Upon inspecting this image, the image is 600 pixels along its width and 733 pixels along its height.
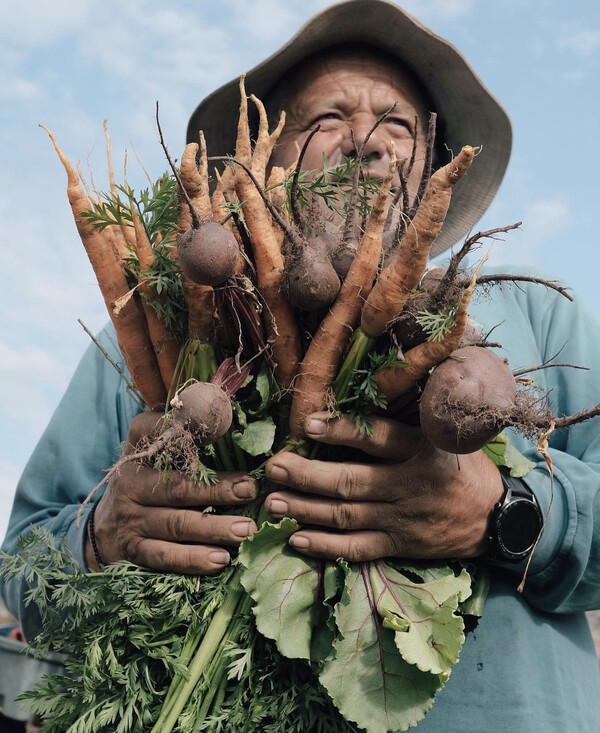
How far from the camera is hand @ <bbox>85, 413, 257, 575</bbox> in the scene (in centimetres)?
170

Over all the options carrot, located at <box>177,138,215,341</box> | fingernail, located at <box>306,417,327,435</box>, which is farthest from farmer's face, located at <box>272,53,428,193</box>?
fingernail, located at <box>306,417,327,435</box>

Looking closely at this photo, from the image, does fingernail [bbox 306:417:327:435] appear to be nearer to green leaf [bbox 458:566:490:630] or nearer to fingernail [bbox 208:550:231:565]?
fingernail [bbox 208:550:231:565]

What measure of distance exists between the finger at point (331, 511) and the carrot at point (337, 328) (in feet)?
0.55

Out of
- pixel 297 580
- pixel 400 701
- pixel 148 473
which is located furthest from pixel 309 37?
pixel 400 701

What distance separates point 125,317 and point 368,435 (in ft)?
2.15

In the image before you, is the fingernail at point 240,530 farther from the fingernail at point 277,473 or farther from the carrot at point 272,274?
Result: the carrot at point 272,274

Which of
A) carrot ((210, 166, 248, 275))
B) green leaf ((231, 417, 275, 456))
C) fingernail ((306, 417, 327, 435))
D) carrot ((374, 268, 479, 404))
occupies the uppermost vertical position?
Result: carrot ((210, 166, 248, 275))

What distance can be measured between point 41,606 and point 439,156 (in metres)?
2.20

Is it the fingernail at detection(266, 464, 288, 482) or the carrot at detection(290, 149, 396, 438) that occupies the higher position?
the carrot at detection(290, 149, 396, 438)

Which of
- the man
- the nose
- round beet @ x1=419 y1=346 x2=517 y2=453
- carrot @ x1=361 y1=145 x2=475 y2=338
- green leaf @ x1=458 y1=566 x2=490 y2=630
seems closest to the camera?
round beet @ x1=419 y1=346 x2=517 y2=453

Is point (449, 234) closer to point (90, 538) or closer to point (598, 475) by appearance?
point (598, 475)

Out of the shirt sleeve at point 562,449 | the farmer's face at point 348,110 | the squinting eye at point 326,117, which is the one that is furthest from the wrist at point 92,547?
the squinting eye at point 326,117

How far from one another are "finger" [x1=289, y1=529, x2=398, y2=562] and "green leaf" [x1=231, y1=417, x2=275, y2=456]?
0.20 m

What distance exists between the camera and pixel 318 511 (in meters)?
1.65
